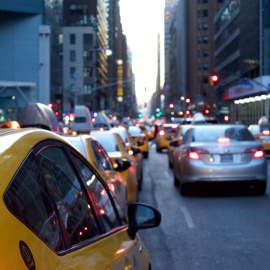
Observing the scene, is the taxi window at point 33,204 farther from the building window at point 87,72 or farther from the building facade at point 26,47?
the building window at point 87,72

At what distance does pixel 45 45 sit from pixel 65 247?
54022mm

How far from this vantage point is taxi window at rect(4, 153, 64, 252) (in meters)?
2.23

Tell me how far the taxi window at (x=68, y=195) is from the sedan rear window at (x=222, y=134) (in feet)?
34.6

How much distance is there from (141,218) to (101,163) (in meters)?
5.09

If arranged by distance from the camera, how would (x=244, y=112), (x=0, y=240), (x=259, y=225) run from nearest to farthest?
(x=0, y=240), (x=259, y=225), (x=244, y=112)

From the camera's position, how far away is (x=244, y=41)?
72.1m

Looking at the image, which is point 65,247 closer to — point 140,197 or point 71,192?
point 71,192

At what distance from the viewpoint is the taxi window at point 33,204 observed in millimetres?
2232

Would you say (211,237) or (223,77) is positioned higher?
(223,77)

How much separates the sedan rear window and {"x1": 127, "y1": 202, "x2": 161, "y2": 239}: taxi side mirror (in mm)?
9702

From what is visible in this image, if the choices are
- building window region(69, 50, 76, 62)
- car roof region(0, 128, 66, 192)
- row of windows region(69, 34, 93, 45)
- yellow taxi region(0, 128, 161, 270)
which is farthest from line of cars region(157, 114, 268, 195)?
row of windows region(69, 34, 93, 45)

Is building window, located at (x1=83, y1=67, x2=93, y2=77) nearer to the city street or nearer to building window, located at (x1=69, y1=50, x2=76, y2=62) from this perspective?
building window, located at (x1=69, y1=50, x2=76, y2=62)

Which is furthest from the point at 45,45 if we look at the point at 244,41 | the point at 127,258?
the point at 127,258

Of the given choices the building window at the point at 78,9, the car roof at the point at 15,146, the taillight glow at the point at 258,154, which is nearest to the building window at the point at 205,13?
the building window at the point at 78,9
